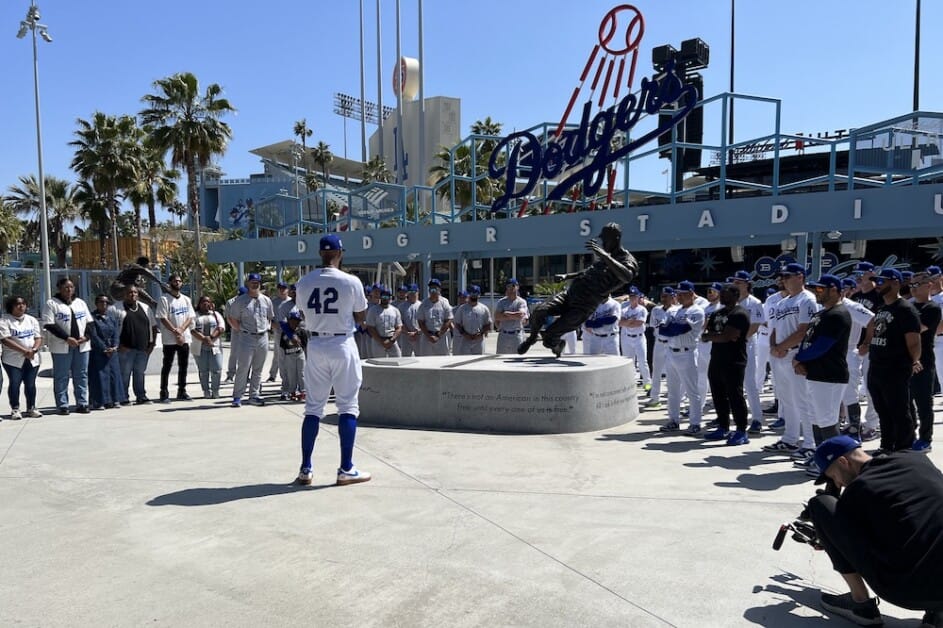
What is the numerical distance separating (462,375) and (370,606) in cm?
461

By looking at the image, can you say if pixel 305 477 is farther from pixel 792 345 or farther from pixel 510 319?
pixel 510 319

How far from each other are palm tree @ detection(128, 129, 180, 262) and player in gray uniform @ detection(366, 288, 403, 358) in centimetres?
3092

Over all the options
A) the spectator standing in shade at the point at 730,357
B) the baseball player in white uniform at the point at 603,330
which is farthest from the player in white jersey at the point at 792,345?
the baseball player in white uniform at the point at 603,330

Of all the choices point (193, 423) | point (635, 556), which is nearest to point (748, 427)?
point (635, 556)

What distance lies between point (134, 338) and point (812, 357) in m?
8.80

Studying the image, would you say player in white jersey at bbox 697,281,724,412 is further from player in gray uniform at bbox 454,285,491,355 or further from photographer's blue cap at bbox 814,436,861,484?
photographer's blue cap at bbox 814,436,861,484

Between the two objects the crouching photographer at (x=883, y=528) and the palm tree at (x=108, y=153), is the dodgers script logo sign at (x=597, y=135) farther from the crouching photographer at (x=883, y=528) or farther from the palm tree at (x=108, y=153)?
the palm tree at (x=108, y=153)

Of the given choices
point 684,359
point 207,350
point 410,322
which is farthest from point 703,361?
point 207,350

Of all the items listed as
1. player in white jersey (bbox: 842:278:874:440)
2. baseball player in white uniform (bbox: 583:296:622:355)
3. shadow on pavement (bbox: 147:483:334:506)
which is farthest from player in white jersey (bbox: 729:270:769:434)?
shadow on pavement (bbox: 147:483:334:506)

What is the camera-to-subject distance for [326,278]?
5477mm

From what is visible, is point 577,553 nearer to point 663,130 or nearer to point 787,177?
point 663,130

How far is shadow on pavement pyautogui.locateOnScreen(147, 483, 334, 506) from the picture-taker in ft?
16.6

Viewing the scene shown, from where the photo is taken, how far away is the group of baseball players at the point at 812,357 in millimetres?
5906

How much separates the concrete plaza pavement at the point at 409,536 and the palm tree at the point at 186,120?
28.2m
